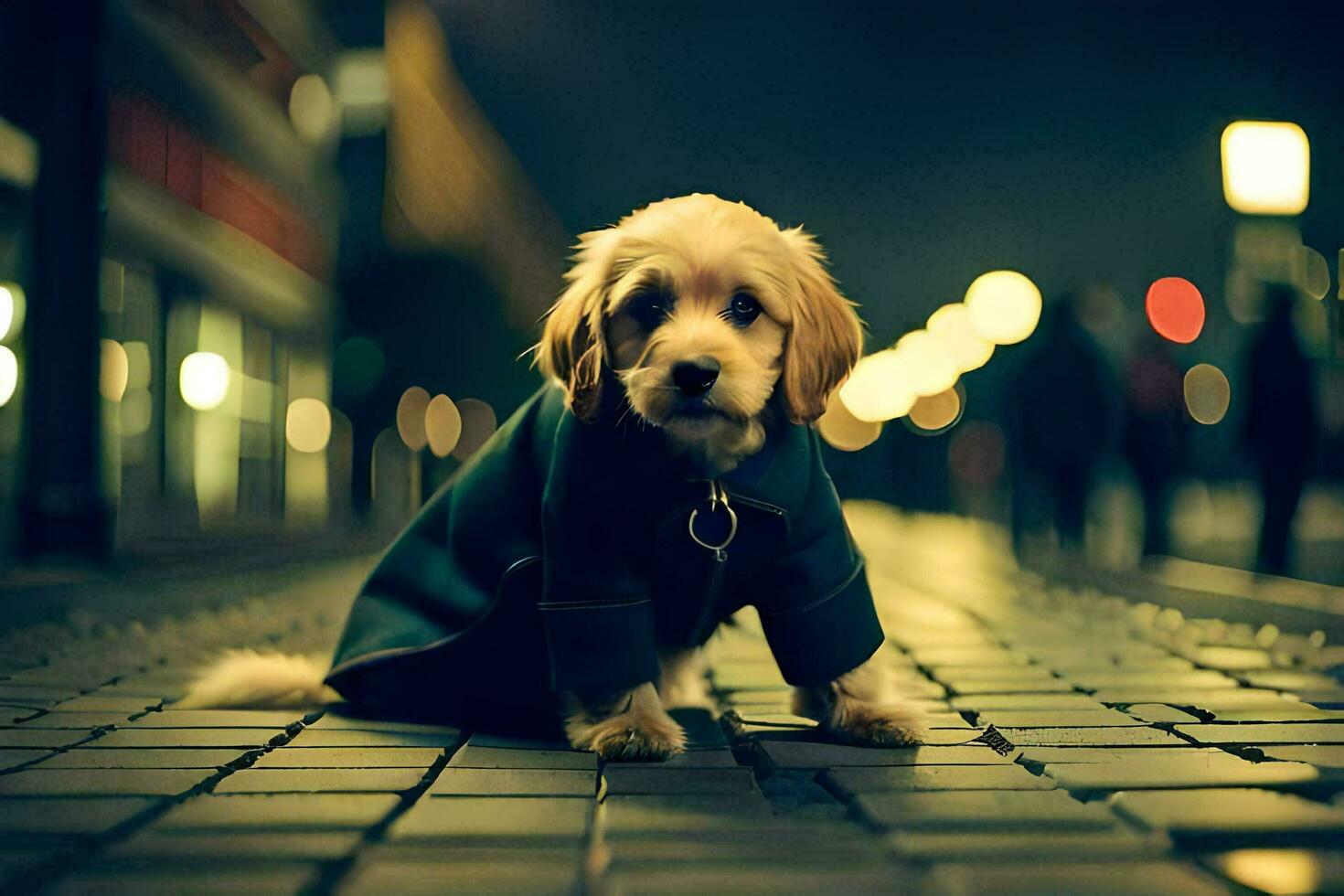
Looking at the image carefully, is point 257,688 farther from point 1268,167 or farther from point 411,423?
point 411,423

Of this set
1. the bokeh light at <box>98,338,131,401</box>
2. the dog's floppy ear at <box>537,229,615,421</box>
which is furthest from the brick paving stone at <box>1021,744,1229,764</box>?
the bokeh light at <box>98,338,131,401</box>

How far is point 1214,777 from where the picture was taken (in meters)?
3.41

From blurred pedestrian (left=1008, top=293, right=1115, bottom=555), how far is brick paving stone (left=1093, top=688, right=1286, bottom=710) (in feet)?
24.3

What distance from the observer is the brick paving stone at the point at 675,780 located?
334 cm

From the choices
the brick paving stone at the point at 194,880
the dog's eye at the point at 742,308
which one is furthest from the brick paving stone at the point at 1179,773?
the brick paving stone at the point at 194,880

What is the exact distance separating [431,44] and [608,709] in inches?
1364

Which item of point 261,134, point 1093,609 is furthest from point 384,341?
point 1093,609

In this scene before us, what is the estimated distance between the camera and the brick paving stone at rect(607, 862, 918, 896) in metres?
2.52

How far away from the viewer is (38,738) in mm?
3971

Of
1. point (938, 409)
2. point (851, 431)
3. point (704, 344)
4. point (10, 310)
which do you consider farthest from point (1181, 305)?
point (851, 431)

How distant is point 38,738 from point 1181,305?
35.5 meters

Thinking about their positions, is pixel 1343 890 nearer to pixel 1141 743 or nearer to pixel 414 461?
pixel 1141 743

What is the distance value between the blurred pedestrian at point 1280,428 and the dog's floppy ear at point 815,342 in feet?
22.9

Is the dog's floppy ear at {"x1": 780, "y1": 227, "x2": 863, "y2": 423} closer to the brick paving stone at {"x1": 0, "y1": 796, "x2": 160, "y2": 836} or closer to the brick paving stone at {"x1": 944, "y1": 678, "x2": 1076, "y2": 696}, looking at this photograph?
the brick paving stone at {"x1": 944, "y1": 678, "x2": 1076, "y2": 696}
